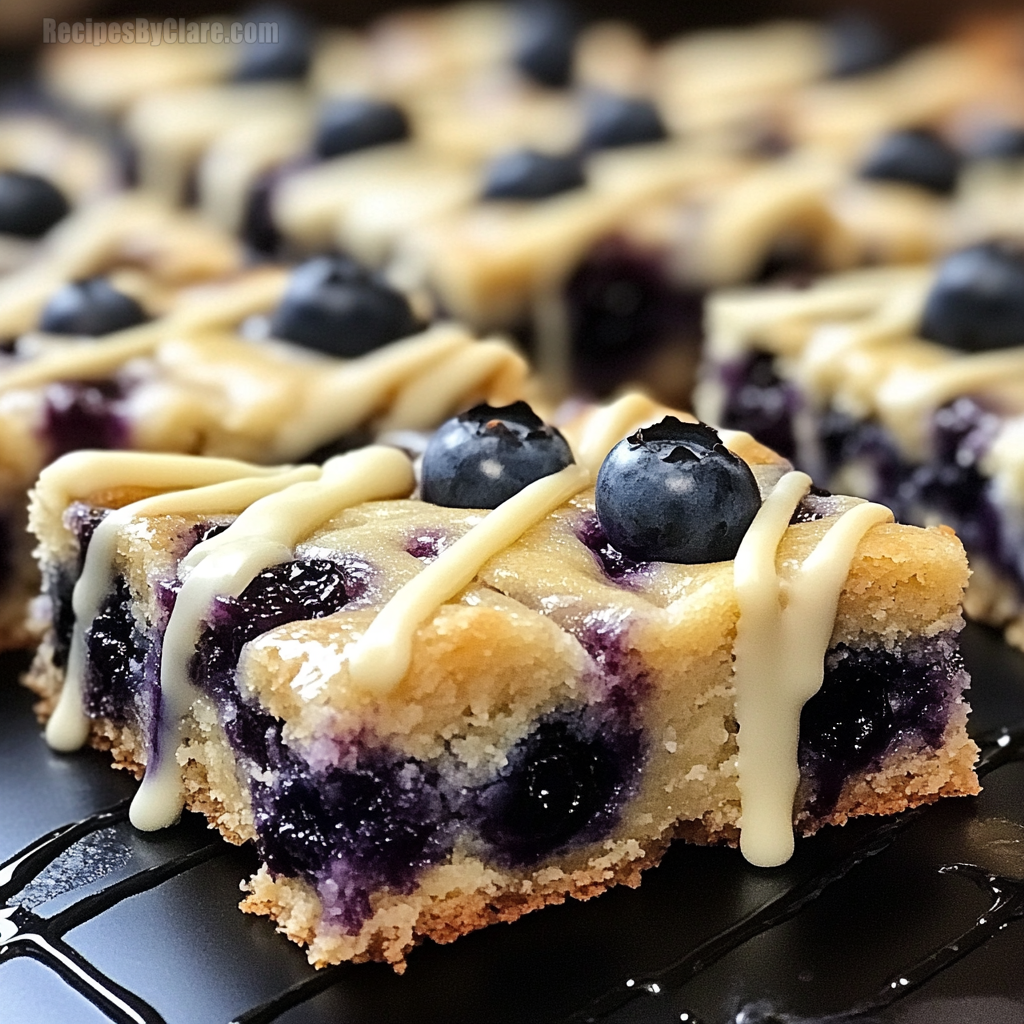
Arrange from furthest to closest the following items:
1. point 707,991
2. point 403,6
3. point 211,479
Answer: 1. point 403,6
2. point 211,479
3. point 707,991

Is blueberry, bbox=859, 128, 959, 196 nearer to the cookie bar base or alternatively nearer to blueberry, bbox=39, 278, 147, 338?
blueberry, bbox=39, 278, 147, 338

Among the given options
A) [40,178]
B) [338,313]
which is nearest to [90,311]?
[338,313]

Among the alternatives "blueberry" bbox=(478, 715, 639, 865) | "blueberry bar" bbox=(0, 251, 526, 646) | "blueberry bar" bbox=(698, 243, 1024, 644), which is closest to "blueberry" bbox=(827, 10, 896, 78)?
"blueberry bar" bbox=(698, 243, 1024, 644)

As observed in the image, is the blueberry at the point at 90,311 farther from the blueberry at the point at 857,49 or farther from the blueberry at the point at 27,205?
the blueberry at the point at 857,49

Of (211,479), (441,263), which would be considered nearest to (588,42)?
(441,263)

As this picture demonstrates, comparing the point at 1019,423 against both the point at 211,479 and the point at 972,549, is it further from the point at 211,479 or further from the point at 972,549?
the point at 211,479

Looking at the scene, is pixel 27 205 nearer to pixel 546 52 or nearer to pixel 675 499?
pixel 546 52
